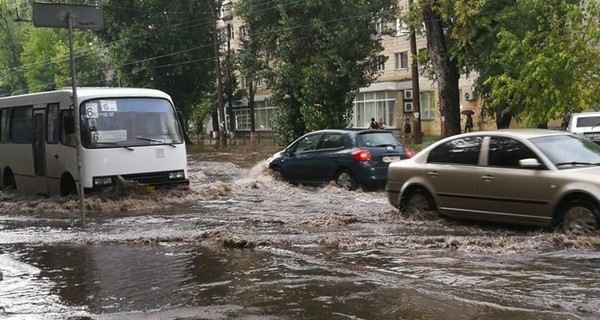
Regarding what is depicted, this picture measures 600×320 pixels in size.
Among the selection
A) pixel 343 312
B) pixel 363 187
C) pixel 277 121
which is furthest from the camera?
pixel 277 121

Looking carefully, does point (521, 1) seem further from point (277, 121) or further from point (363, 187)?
point (277, 121)

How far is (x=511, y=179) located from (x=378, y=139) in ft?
23.9

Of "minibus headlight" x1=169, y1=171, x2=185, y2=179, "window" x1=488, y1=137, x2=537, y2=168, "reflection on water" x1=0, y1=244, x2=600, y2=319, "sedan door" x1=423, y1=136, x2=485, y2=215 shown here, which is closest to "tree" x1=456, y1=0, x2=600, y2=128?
"minibus headlight" x1=169, y1=171, x2=185, y2=179

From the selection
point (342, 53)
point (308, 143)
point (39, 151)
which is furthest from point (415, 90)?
point (39, 151)

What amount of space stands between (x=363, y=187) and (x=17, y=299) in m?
10.2

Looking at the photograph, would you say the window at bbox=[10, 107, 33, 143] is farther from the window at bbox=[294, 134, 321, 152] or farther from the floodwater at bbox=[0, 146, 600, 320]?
the window at bbox=[294, 134, 321, 152]

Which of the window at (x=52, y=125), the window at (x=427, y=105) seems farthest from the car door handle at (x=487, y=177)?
the window at (x=427, y=105)

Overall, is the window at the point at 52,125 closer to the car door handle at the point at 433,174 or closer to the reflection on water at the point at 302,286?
the reflection on water at the point at 302,286

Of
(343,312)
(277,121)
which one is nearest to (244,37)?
(277,121)

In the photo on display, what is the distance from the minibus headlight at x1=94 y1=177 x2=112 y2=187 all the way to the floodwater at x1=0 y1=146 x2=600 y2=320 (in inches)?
35.3

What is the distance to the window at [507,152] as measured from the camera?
31.0 feet

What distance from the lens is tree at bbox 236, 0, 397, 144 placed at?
A: 36125 millimetres

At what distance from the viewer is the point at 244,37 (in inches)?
1722

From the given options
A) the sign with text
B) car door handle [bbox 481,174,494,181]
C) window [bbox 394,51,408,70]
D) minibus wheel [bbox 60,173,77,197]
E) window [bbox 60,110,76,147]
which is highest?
window [bbox 394,51,408,70]
